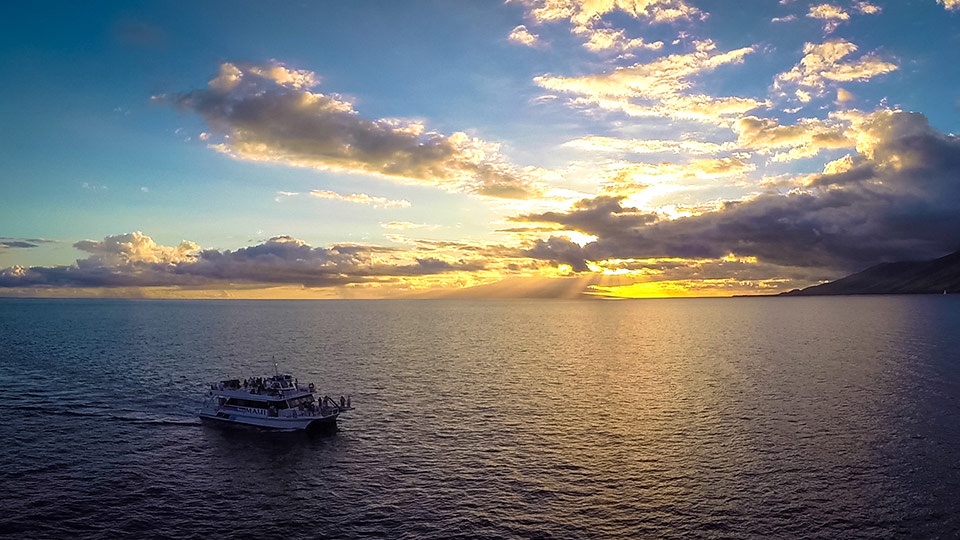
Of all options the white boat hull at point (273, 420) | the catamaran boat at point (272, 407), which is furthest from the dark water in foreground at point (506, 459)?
the catamaran boat at point (272, 407)

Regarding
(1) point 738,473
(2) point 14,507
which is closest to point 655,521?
(1) point 738,473

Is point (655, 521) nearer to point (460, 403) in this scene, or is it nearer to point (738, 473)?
point (738, 473)

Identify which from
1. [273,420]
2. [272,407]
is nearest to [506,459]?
[273,420]

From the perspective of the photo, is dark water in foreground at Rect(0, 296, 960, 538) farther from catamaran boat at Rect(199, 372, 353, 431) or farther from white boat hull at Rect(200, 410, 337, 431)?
catamaran boat at Rect(199, 372, 353, 431)

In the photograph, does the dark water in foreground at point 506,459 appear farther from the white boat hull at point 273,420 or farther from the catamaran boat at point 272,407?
the catamaran boat at point 272,407

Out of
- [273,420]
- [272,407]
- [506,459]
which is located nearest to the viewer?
[506,459]

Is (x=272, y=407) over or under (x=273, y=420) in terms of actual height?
over

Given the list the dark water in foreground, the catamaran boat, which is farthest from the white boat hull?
the dark water in foreground

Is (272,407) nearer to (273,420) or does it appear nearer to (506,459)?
(273,420)
